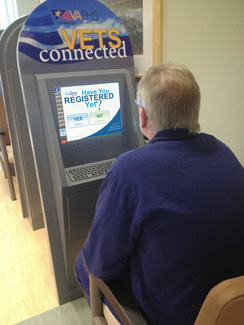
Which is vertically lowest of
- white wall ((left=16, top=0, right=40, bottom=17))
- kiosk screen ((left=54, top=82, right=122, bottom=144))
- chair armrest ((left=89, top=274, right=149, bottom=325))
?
chair armrest ((left=89, top=274, right=149, bottom=325))

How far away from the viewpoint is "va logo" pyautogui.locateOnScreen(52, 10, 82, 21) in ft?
4.50

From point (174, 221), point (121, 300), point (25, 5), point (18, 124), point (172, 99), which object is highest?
point (25, 5)

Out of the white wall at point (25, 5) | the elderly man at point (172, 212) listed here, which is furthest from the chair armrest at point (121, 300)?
the white wall at point (25, 5)

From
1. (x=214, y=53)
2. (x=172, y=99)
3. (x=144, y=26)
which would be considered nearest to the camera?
(x=172, y=99)

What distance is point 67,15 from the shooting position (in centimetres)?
140

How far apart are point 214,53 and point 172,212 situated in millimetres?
1646

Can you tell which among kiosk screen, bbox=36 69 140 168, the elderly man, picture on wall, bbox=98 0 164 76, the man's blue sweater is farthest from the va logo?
the man's blue sweater

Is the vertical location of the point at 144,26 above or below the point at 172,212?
above

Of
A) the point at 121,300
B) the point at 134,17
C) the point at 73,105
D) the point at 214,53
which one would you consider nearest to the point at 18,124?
the point at 73,105

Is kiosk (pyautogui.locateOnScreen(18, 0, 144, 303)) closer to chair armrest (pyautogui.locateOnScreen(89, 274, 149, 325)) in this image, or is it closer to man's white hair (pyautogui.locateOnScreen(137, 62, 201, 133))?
chair armrest (pyautogui.locateOnScreen(89, 274, 149, 325))

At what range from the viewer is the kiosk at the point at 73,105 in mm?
1363

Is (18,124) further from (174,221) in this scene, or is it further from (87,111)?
(174,221)

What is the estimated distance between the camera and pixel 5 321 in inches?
66.2

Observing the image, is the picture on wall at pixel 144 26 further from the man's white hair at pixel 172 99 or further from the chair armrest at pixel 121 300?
the chair armrest at pixel 121 300
